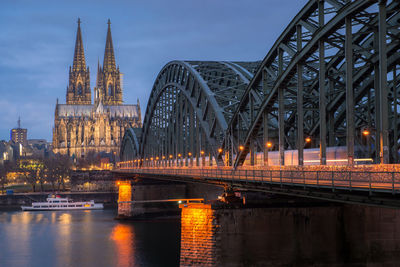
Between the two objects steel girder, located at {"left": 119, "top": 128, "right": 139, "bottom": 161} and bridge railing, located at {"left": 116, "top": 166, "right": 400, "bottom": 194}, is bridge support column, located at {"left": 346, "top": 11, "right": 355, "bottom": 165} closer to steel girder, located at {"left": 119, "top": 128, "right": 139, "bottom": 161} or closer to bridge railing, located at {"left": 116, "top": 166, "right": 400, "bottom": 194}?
bridge railing, located at {"left": 116, "top": 166, "right": 400, "bottom": 194}

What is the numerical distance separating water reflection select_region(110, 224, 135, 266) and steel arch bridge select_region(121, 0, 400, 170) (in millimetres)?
12191

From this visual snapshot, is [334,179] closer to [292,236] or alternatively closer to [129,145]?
[292,236]

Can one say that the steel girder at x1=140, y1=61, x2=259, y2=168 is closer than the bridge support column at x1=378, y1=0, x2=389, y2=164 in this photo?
No

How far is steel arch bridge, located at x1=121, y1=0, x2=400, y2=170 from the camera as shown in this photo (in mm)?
34156

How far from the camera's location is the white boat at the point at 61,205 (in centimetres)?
14250

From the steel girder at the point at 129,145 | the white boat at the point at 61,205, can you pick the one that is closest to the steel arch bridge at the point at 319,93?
the white boat at the point at 61,205

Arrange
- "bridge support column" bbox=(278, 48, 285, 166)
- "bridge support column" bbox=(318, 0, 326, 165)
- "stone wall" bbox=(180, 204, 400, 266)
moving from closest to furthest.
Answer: "bridge support column" bbox=(318, 0, 326, 165), "stone wall" bbox=(180, 204, 400, 266), "bridge support column" bbox=(278, 48, 285, 166)

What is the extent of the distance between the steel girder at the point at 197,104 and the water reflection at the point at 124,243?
1237 centimetres

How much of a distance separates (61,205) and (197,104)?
242 feet

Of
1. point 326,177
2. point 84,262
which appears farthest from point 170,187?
point 326,177

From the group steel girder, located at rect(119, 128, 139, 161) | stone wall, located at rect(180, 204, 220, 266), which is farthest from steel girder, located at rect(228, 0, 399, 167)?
steel girder, located at rect(119, 128, 139, 161)

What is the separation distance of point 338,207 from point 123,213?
235 ft

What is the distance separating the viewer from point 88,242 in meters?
77.9

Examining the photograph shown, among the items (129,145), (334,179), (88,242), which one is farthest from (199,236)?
(129,145)
